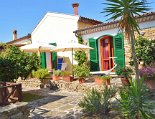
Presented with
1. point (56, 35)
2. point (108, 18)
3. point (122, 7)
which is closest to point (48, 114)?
point (108, 18)

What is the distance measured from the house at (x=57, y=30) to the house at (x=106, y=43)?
96cm

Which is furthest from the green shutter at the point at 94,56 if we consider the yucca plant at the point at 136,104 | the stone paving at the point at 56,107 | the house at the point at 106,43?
the yucca plant at the point at 136,104

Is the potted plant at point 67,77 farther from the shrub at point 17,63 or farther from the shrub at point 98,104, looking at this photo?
the shrub at point 98,104

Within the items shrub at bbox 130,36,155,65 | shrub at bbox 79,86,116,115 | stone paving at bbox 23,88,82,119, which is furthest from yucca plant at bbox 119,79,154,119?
shrub at bbox 130,36,155,65

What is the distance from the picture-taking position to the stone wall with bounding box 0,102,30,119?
20.8ft

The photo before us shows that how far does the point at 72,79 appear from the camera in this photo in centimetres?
1377

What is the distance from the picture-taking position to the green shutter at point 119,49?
13.4 m

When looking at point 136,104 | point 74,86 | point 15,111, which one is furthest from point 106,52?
point 15,111

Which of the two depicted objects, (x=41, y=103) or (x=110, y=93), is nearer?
(x=110, y=93)

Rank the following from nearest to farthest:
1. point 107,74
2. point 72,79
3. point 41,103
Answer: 1. point 41,103
2. point 107,74
3. point 72,79

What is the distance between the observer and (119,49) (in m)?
13.6

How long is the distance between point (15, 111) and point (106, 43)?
934cm

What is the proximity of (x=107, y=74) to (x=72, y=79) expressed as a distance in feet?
7.68

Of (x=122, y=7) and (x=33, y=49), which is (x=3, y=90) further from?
(x=33, y=49)
